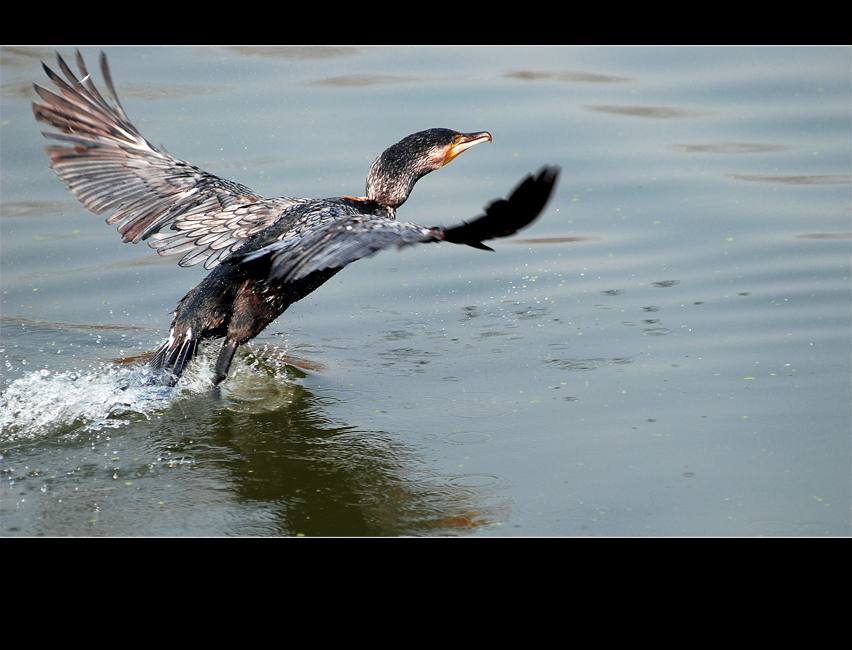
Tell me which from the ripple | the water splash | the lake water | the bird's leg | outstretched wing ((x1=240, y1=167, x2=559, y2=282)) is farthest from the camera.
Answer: the ripple

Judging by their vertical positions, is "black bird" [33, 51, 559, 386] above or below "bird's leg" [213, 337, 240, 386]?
above

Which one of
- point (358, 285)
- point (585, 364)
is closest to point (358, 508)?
point (585, 364)

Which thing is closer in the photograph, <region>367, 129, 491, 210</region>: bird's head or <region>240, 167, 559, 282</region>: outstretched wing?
<region>240, 167, 559, 282</region>: outstretched wing

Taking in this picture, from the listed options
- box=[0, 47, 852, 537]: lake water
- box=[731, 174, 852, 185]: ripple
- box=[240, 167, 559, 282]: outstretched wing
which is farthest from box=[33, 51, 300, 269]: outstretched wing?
box=[731, 174, 852, 185]: ripple

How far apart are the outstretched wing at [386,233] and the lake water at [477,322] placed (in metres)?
1.02

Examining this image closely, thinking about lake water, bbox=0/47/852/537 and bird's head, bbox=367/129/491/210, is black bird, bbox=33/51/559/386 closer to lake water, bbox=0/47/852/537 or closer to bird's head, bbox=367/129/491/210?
bird's head, bbox=367/129/491/210

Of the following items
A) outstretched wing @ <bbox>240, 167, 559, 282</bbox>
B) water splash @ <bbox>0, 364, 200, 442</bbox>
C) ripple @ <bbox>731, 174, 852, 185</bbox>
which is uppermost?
outstretched wing @ <bbox>240, 167, 559, 282</bbox>

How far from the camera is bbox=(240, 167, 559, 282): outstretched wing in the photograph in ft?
12.6

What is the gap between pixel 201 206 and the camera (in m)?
5.86

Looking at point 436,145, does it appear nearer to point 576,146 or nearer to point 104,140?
point 104,140

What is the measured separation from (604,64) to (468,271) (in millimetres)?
3913

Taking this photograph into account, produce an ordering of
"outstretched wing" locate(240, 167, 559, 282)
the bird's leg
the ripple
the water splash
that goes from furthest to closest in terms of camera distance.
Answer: the ripple < the bird's leg < the water splash < "outstretched wing" locate(240, 167, 559, 282)

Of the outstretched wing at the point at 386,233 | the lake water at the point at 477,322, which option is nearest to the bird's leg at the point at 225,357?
the lake water at the point at 477,322

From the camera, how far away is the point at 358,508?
14.1ft
